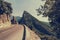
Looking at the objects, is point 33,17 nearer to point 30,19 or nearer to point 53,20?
point 30,19

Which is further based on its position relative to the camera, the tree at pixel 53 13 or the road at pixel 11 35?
the tree at pixel 53 13

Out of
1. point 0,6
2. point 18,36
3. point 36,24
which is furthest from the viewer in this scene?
point 0,6

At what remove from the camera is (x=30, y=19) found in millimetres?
31844

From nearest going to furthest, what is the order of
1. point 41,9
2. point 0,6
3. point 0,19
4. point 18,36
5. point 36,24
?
point 18,36, point 0,19, point 41,9, point 36,24, point 0,6

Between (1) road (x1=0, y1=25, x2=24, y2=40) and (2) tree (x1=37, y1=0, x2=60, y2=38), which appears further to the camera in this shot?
(2) tree (x1=37, y1=0, x2=60, y2=38)

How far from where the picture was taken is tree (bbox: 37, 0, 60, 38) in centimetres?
2786

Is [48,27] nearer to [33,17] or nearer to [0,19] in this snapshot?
[33,17]

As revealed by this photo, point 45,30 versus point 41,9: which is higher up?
point 41,9

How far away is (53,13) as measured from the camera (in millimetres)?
28969

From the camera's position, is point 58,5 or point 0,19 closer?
point 0,19

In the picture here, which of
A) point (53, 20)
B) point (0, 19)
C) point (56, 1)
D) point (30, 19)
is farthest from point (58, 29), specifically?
point (0, 19)

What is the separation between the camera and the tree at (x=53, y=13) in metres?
27.9

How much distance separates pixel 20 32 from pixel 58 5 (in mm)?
25045

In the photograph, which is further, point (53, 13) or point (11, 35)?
point (53, 13)
